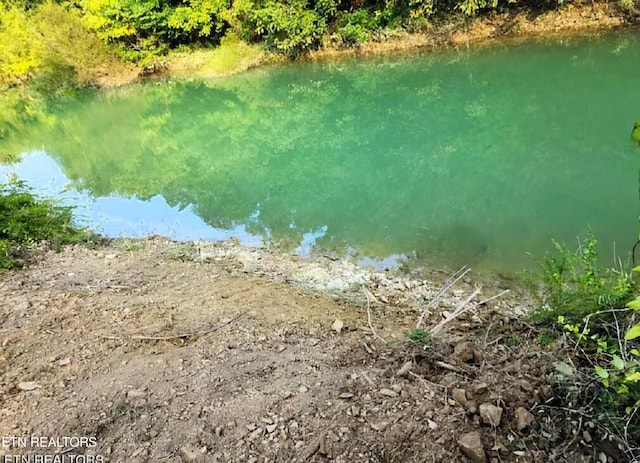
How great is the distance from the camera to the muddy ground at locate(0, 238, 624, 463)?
2283 mm

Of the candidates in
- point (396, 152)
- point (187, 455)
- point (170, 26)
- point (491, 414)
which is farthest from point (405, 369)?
point (170, 26)

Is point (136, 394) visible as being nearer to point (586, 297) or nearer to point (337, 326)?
point (337, 326)

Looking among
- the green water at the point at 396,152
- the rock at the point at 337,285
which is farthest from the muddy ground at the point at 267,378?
the green water at the point at 396,152

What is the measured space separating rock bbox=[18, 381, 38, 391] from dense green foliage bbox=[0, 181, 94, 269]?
260 centimetres

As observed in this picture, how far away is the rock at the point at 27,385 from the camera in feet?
9.77

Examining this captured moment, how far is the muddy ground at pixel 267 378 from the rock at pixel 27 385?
1 cm

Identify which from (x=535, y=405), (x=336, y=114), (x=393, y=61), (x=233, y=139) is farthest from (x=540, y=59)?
(x=535, y=405)

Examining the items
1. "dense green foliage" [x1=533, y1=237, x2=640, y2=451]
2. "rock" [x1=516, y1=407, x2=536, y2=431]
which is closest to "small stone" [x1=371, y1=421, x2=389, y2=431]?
"rock" [x1=516, y1=407, x2=536, y2=431]

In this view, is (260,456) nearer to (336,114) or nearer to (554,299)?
(554,299)

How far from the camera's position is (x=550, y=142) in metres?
8.23

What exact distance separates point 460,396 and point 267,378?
1231mm

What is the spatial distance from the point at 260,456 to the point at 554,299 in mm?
2150

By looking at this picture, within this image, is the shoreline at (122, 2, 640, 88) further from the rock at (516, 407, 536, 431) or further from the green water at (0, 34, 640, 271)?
the rock at (516, 407, 536, 431)

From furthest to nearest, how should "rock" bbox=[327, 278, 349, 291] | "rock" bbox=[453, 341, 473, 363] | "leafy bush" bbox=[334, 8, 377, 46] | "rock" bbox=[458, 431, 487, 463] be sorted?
1. "leafy bush" bbox=[334, 8, 377, 46]
2. "rock" bbox=[327, 278, 349, 291]
3. "rock" bbox=[453, 341, 473, 363]
4. "rock" bbox=[458, 431, 487, 463]
